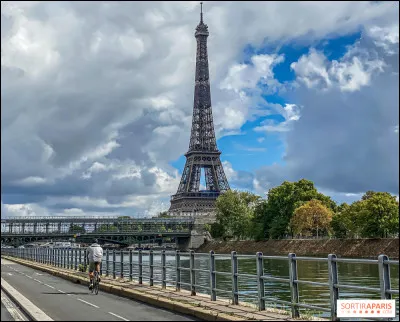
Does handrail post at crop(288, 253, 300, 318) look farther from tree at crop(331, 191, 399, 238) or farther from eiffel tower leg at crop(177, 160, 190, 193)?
eiffel tower leg at crop(177, 160, 190, 193)

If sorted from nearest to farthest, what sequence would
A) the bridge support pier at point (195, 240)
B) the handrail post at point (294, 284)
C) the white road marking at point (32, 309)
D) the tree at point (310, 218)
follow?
the handrail post at point (294, 284) < the white road marking at point (32, 309) < the tree at point (310, 218) < the bridge support pier at point (195, 240)

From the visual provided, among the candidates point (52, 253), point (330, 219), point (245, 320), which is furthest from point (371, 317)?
point (330, 219)

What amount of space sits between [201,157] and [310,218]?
7208 cm

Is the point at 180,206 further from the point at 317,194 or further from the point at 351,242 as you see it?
the point at 351,242

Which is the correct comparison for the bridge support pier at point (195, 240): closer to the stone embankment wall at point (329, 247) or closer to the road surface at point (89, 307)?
the stone embankment wall at point (329, 247)

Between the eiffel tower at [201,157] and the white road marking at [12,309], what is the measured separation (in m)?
138

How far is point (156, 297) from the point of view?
1856 centimetres

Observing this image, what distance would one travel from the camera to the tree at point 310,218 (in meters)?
94.1

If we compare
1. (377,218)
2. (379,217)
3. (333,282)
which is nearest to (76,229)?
(377,218)

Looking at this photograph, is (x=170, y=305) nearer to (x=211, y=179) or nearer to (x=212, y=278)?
(x=212, y=278)

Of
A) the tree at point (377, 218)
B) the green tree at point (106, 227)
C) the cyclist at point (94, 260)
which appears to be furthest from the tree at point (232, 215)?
the cyclist at point (94, 260)

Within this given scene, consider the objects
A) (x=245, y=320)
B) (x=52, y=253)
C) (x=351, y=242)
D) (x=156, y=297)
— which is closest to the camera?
(x=245, y=320)

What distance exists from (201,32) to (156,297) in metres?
161

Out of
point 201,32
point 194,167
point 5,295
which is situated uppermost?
point 201,32
